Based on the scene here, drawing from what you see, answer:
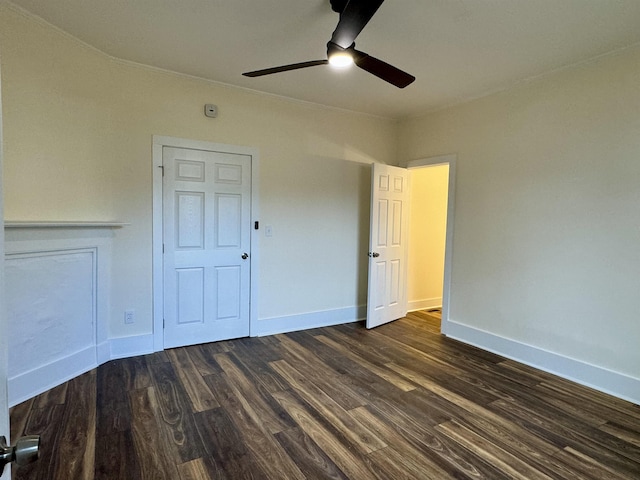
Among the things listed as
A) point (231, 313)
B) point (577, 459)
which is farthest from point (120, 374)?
point (577, 459)

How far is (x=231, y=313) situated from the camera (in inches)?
149

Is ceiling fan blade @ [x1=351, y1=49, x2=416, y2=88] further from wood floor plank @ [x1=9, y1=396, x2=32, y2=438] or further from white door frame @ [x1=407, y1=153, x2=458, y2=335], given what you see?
wood floor plank @ [x1=9, y1=396, x2=32, y2=438]

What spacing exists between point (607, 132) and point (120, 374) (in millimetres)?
4357

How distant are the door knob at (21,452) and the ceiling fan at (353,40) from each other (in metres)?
1.97

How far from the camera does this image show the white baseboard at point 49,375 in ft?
8.02

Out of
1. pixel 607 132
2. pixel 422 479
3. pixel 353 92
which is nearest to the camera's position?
pixel 422 479

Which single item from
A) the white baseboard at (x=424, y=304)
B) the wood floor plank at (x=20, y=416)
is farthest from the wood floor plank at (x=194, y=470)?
the white baseboard at (x=424, y=304)

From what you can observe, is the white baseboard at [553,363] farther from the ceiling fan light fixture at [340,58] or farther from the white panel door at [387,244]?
the ceiling fan light fixture at [340,58]

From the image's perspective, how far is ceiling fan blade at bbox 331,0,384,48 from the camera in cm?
170

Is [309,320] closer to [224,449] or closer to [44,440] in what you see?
[224,449]

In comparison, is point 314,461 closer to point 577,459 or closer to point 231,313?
point 577,459

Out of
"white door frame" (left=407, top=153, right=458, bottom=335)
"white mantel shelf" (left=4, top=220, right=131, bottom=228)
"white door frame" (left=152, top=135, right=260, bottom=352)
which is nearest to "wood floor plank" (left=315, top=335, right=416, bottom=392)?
"white door frame" (left=407, top=153, right=458, bottom=335)

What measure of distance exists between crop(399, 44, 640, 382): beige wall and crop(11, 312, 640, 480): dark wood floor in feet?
1.52

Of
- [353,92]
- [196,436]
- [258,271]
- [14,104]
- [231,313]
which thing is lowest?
[196,436]
